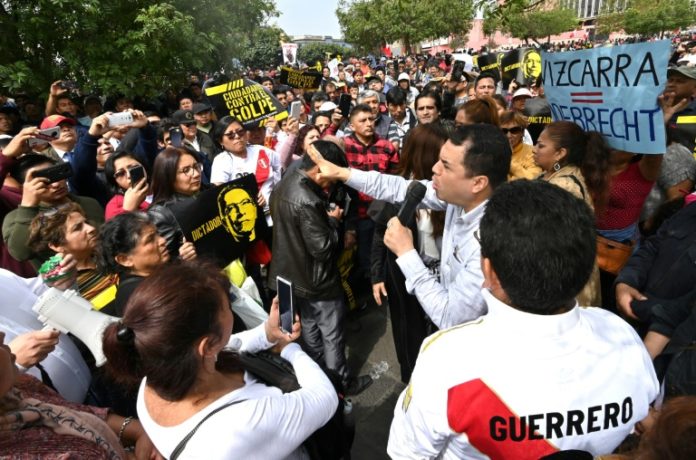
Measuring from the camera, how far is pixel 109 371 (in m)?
1.45

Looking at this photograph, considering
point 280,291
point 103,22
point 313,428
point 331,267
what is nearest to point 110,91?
point 103,22

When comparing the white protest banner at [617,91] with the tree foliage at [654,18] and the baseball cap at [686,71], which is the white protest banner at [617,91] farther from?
the tree foliage at [654,18]

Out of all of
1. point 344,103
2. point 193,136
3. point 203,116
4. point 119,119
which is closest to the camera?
point 119,119

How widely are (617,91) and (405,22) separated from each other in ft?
119

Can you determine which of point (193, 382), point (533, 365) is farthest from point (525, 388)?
point (193, 382)

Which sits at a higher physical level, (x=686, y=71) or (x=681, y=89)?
(x=686, y=71)

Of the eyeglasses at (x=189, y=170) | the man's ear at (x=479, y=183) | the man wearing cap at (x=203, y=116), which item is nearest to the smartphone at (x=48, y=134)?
the eyeglasses at (x=189, y=170)

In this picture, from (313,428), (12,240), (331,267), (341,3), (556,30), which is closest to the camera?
(313,428)

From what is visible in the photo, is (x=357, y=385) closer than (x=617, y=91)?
No

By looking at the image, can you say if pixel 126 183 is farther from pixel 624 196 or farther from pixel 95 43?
pixel 95 43

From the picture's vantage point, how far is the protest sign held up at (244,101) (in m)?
5.43

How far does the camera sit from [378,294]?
313cm

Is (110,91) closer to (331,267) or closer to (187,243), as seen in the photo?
(187,243)

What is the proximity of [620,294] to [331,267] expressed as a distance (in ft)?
5.63
